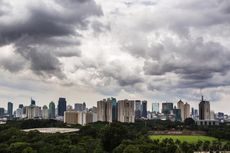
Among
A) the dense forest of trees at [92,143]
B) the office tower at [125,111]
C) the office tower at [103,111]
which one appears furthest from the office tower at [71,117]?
the dense forest of trees at [92,143]

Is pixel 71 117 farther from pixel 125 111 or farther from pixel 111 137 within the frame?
pixel 111 137

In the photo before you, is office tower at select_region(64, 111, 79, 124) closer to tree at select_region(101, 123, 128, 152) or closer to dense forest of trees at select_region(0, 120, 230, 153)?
dense forest of trees at select_region(0, 120, 230, 153)

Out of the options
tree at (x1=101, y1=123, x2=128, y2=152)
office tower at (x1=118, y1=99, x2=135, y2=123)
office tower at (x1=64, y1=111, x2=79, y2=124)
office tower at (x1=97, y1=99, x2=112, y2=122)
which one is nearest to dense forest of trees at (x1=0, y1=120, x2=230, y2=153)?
tree at (x1=101, y1=123, x2=128, y2=152)

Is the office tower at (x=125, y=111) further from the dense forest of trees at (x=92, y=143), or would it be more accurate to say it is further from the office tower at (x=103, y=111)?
the dense forest of trees at (x=92, y=143)

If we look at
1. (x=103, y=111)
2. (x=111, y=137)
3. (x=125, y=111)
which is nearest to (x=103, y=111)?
(x=103, y=111)

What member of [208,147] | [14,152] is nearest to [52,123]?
[208,147]

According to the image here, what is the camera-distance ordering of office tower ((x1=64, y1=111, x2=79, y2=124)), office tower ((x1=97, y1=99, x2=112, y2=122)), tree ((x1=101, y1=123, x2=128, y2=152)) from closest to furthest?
tree ((x1=101, y1=123, x2=128, y2=152)) → office tower ((x1=97, y1=99, x2=112, y2=122)) → office tower ((x1=64, y1=111, x2=79, y2=124))

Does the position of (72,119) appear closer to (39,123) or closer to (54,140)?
(39,123)

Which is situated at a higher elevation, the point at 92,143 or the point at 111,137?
the point at 111,137
